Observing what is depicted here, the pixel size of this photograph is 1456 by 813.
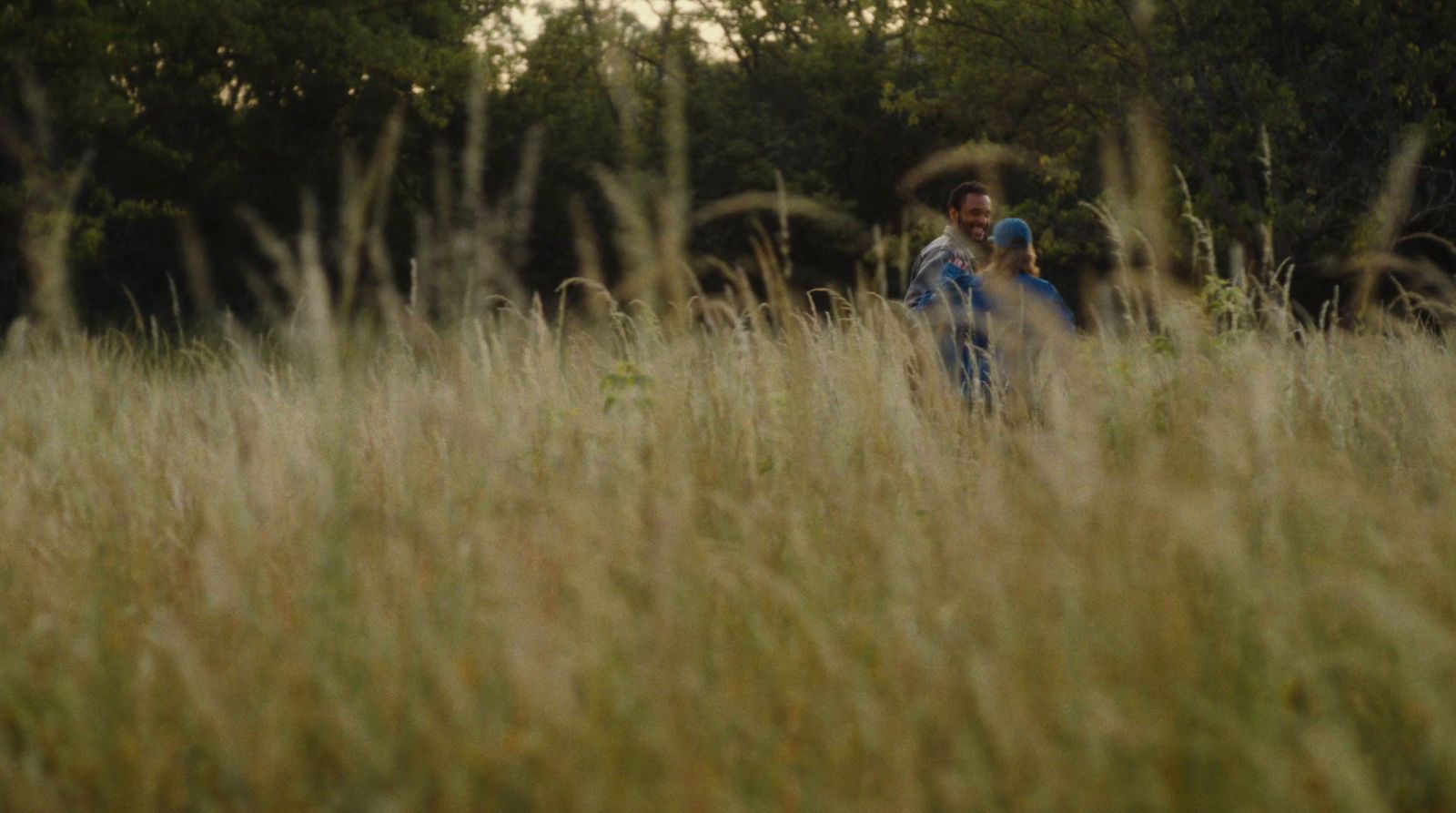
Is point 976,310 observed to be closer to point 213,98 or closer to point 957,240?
point 957,240

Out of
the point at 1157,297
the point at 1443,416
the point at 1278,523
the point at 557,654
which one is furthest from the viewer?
the point at 1443,416

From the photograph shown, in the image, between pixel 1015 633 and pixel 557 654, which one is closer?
pixel 557 654

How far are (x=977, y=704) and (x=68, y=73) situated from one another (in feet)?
44.9

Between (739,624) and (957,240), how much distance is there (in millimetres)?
3071

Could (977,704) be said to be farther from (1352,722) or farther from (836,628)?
(1352,722)

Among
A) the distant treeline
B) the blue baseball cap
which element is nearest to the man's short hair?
the blue baseball cap

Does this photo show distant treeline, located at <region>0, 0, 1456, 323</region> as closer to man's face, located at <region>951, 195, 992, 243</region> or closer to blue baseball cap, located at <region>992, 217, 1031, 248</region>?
man's face, located at <region>951, 195, 992, 243</region>

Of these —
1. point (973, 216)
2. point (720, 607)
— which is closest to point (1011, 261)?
point (973, 216)

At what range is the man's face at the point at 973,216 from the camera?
5344 mm

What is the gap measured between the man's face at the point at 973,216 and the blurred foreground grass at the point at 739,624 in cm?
192

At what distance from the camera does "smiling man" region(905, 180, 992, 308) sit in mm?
5016

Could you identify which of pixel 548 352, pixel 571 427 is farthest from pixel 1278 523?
pixel 548 352

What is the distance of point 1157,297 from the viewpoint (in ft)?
11.9

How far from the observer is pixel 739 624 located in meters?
2.41
